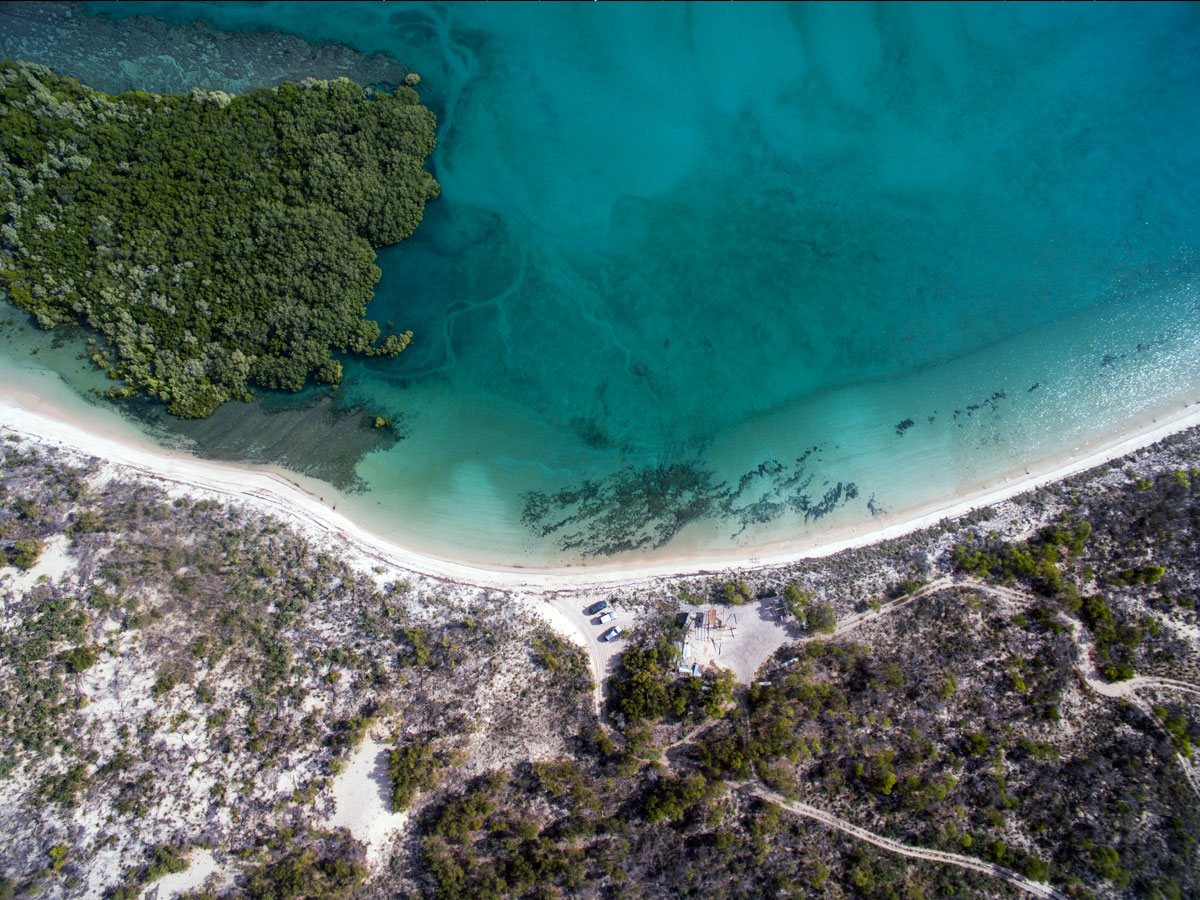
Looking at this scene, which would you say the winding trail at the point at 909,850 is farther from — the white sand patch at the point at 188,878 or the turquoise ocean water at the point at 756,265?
the white sand patch at the point at 188,878

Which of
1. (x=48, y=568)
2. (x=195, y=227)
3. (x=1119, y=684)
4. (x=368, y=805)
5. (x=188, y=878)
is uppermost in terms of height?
(x=195, y=227)

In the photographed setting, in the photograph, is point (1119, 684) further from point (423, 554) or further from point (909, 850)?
point (423, 554)

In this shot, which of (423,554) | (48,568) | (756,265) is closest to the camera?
(48,568)

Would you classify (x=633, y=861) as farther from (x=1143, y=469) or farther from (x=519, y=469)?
(x=1143, y=469)

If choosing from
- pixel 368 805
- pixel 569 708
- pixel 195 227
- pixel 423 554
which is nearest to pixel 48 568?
pixel 423 554

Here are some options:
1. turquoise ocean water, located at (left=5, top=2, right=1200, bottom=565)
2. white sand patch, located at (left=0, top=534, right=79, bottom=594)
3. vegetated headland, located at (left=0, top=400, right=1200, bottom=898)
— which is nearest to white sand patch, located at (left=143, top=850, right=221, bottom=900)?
vegetated headland, located at (left=0, top=400, right=1200, bottom=898)

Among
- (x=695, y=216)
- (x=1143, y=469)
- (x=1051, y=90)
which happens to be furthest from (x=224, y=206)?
(x=1143, y=469)

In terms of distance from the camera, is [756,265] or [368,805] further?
[756,265]
